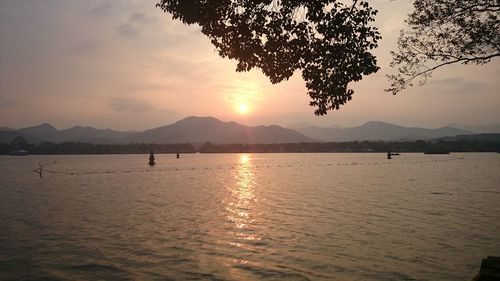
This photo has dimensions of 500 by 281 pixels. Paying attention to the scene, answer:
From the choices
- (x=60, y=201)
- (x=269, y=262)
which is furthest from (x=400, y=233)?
(x=60, y=201)

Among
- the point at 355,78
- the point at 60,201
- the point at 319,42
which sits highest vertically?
the point at 319,42

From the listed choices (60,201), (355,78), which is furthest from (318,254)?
(60,201)

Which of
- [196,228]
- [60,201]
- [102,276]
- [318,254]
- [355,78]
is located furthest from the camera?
[60,201]

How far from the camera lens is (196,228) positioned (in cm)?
2794

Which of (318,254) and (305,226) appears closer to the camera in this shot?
(318,254)

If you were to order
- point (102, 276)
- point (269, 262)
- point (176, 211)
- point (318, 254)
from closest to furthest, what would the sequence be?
point (102, 276) → point (269, 262) → point (318, 254) → point (176, 211)

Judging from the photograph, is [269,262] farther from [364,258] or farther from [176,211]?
[176,211]

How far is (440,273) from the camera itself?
17422mm

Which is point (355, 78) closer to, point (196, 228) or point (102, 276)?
point (102, 276)

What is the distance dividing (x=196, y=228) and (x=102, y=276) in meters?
11.2

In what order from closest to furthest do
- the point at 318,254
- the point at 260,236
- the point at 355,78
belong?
1. the point at 355,78
2. the point at 318,254
3. the point at 260,236

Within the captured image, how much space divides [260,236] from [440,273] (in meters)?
10.9

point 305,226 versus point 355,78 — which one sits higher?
point 355,78

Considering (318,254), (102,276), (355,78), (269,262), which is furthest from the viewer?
(318,254)
